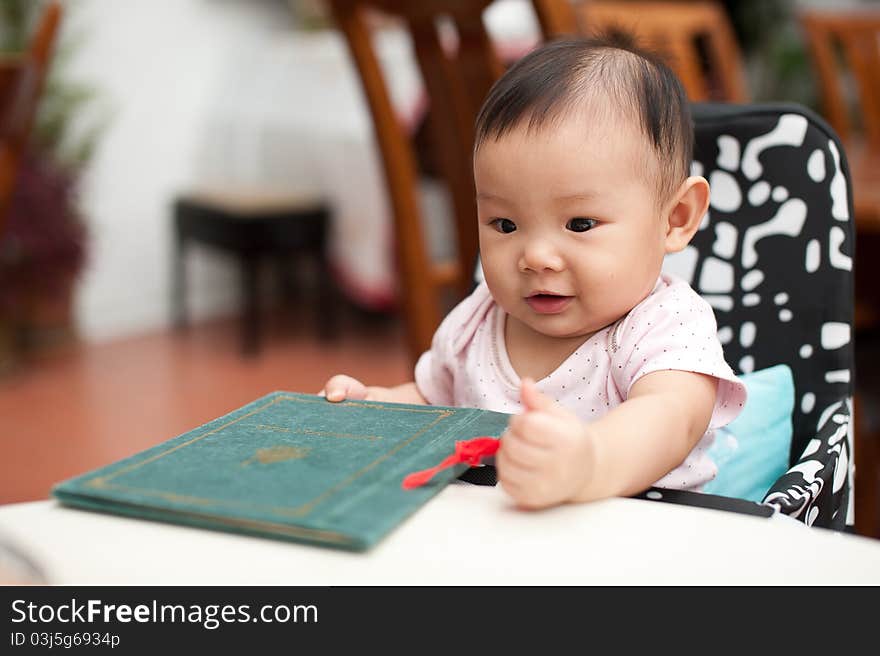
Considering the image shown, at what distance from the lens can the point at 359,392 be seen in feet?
3.02

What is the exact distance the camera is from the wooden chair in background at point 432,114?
5.52 ft

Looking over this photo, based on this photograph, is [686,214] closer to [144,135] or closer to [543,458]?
[543,458]

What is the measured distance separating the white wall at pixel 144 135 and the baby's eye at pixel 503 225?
9.20 ft

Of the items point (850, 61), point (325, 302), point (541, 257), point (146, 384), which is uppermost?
point (850, 61)

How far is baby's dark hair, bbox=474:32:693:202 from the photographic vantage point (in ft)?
2.75

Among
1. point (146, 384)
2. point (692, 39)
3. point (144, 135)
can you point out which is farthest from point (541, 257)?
point (144, 135)

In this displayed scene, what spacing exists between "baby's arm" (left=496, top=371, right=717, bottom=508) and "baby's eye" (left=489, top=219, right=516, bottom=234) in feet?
0.58

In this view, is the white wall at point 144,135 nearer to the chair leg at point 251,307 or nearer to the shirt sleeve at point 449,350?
the chair leg at point 251,307

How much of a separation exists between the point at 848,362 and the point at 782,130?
0.88 feet

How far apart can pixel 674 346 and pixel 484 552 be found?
1.21ft

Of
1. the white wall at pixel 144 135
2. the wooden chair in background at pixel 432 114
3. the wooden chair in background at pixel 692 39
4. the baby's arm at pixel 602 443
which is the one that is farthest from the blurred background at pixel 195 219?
the baby's arm at pixel 602 443

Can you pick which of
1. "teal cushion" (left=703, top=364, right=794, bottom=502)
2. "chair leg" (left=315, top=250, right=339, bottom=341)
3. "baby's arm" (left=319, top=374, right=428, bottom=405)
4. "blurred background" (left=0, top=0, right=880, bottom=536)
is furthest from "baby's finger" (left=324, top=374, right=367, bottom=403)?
"chair leg" (left=315, top=250, right=339, bottom=341)

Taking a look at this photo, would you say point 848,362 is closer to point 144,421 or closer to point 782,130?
point 782,130
